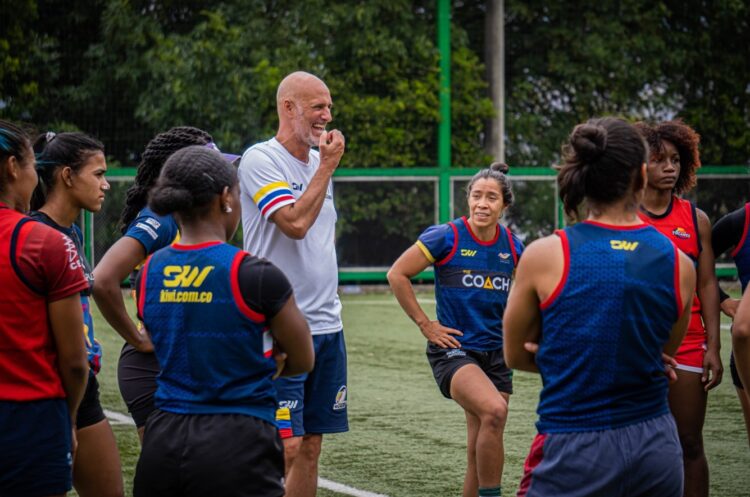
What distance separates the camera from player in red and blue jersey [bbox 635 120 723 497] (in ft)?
17.9

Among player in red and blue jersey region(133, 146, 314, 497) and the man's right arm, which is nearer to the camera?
player in red and blue jersey region(133, 146, 314, 497)

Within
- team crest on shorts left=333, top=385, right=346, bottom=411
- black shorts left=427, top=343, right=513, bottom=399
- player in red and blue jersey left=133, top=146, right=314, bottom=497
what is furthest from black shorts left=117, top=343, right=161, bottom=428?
black shorts left=427, top=343, right=513, bottom=399

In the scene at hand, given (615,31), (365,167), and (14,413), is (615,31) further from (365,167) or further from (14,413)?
(14,413)

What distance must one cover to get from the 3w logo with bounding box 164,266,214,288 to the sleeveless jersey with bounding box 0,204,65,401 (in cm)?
51

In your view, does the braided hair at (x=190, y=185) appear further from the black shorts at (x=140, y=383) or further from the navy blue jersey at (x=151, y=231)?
the black shorts at (x=140, y=383)

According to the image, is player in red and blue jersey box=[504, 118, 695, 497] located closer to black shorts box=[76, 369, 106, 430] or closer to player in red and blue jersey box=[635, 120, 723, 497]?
player in red and blue jersey box=[635, 120, 723, 497]

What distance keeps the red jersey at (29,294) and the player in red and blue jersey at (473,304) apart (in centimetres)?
282

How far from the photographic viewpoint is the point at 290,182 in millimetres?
5391

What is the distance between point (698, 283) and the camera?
5.68m

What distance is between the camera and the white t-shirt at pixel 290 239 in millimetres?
5270

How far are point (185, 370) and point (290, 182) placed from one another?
1959 millimetres

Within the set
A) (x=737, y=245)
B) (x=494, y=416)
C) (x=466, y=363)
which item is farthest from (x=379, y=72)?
(x=737, y=245)

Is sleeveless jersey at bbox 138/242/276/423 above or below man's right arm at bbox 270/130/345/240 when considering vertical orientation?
below

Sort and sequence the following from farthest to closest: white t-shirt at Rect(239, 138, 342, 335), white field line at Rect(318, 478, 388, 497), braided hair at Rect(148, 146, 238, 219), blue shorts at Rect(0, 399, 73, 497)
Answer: white field line at Rect(318, 478, 388, 497) < white t-shirt at Rect(239, 138, 342, 335) < blue shorts at Rect(0, 399, 73, 497) < braided hair at Rect(148, 146, 238, 219)
